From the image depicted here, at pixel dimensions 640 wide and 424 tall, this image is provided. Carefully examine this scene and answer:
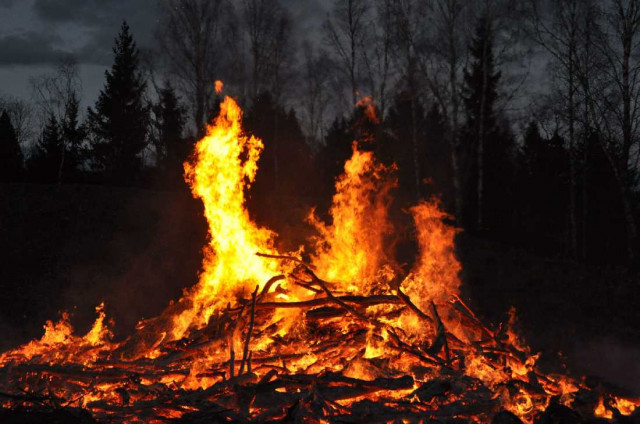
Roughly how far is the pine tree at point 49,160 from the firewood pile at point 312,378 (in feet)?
58.5

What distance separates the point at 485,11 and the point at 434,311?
1553cm

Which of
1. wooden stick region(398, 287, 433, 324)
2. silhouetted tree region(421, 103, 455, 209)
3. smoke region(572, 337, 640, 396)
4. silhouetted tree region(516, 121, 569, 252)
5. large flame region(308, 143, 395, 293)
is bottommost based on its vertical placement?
smoke region(572, 337, 640, 396)

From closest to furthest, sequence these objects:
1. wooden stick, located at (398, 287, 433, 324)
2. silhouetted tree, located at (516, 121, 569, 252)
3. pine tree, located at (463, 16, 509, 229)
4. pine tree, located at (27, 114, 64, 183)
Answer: wooden stick, located at (398, 287, 433, 324) < pine tree, located at (463, 16, 509, 229) < pine tree, located at (27, 114, 64, 183) < silhouetted tree, located at (516, 121, 569, 252)

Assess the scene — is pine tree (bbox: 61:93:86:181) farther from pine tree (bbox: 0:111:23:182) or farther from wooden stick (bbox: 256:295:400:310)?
wooden stick (bbox: 256:295:400:310)

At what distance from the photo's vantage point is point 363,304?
231 inches

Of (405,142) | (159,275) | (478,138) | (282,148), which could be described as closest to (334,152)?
(282,148)

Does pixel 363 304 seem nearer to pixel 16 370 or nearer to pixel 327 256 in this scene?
pixel 327 256

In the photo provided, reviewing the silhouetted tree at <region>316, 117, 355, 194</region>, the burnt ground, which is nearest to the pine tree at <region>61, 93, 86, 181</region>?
the burnt ground

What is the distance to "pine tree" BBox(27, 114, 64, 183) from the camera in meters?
21.9

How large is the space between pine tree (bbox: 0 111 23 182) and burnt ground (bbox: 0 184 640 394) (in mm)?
5465

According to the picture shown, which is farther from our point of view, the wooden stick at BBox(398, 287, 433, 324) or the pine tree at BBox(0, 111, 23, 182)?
the pine tree at BBox(0, 111, 23, 182)

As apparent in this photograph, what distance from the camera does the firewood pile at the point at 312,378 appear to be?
14.2ft

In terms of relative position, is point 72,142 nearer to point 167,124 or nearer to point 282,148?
point 167,124

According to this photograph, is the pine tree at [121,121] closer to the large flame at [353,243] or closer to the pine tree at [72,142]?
the pine tree at [72,142]
